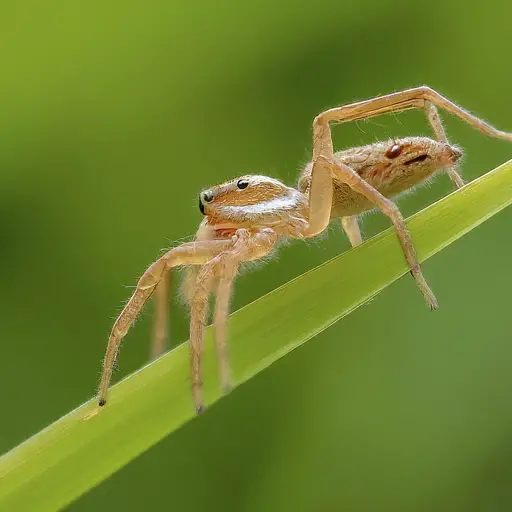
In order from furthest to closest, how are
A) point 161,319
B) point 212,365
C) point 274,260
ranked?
point 274,260 → point 161,319 → point 212,365

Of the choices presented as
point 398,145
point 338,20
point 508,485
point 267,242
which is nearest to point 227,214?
point 267,242

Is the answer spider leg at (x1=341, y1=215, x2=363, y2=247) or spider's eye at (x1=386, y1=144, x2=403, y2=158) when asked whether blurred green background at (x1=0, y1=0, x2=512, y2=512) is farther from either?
spider's eye at (x1=386, y1=144, x2=403, y2=158)

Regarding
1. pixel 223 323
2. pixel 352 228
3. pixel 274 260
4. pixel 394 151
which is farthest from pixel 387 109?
pixel 274 260

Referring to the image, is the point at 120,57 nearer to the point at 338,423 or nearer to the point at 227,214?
the point at 227,214

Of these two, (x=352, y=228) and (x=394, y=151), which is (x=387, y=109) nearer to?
(x=394, y=151)

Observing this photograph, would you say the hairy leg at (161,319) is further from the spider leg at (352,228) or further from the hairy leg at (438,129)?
the hairy leg at (438,129)

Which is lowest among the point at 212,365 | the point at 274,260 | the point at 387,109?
the point at 274,260

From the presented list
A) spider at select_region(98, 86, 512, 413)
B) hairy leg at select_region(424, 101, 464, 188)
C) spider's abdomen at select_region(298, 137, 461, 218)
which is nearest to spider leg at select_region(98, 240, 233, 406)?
spider at select_region(98, 86, 512, 413)
